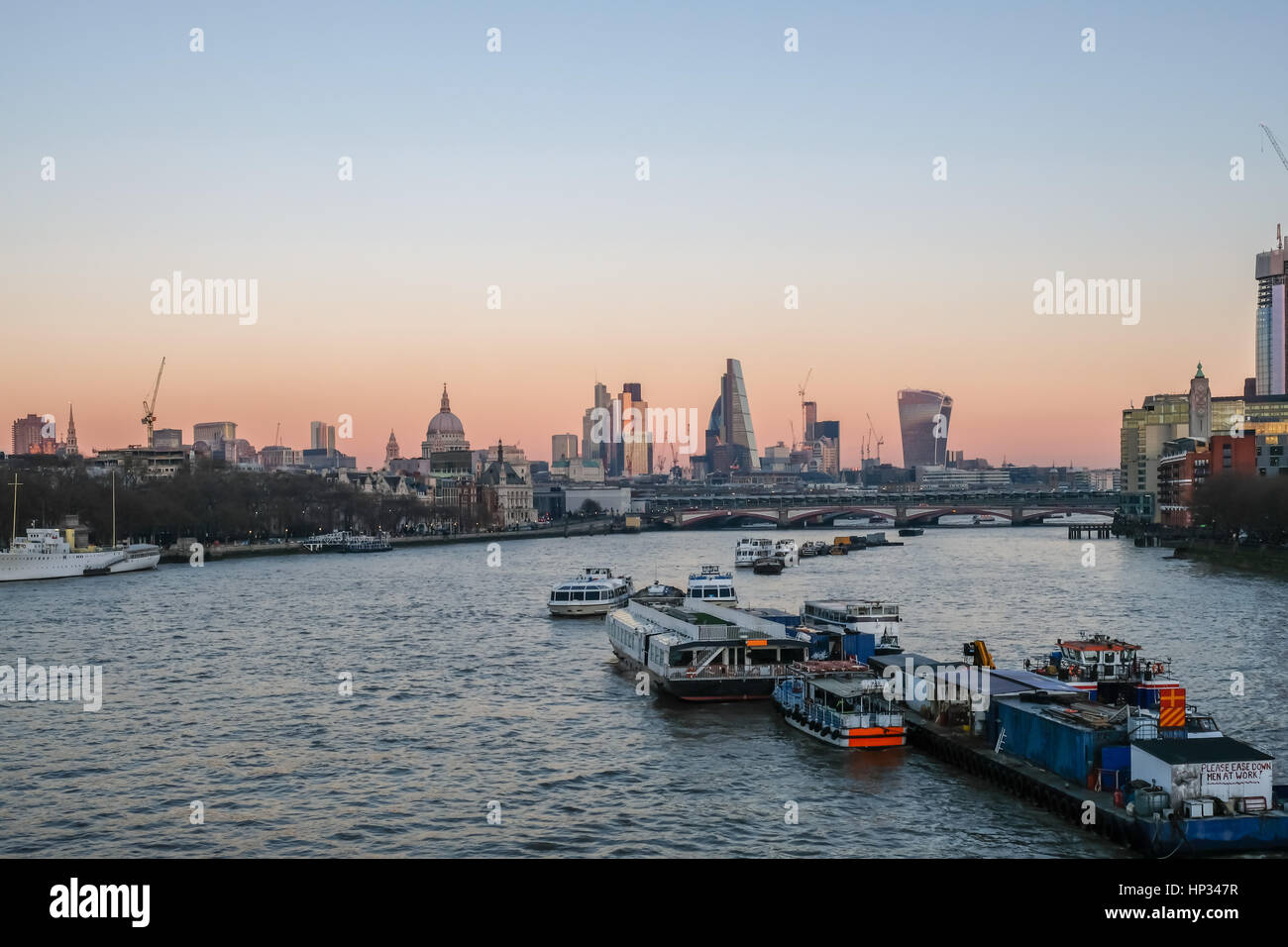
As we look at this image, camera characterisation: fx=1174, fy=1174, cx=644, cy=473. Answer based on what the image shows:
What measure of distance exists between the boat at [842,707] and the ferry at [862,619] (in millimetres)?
6566

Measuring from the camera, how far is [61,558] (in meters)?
64.8

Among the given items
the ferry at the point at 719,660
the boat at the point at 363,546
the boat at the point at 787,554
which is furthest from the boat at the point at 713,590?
the boat at the point at 363,546

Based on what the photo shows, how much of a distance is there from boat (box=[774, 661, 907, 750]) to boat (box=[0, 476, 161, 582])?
52572mm

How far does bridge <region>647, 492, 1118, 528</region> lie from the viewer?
5059 inches

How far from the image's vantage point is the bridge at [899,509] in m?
128

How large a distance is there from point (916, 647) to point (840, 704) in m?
12.3

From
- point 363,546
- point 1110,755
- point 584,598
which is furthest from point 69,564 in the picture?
point 1110,755

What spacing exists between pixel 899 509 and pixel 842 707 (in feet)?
375

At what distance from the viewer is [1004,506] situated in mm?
131125

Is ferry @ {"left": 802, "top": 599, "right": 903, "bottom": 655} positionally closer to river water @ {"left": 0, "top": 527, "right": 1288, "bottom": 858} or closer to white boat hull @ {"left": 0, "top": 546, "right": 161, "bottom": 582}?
river water @ {"left": 0, "top": 527, "right": 1288, "bottom": 858}
